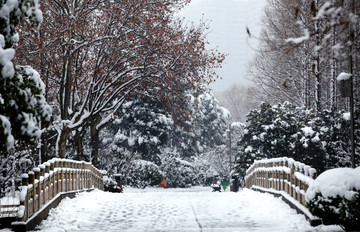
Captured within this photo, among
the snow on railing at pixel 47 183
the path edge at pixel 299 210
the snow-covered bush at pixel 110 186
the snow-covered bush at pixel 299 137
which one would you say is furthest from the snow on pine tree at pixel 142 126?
the path edge at pixel 299 210

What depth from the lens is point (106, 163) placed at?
144 ft

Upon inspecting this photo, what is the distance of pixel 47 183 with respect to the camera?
13.5 metres

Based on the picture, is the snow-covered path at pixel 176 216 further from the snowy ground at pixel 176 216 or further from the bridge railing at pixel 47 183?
the bridge railing at pixel 47 183

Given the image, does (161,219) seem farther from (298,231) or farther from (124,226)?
(298,231)

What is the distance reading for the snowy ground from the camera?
11.4m

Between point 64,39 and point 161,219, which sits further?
point 64,39

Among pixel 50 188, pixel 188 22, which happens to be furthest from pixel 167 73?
pixel 50 188

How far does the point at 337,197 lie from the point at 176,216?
186 inches

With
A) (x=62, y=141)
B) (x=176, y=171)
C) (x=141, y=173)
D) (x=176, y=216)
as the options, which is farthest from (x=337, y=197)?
(x=176, y=171)

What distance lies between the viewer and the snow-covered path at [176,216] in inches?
451

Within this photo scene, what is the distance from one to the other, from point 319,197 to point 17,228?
573cm

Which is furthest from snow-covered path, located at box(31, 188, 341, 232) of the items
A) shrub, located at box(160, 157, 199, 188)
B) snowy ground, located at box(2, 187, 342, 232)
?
shrub, located at box(160, 157, 199, 188)

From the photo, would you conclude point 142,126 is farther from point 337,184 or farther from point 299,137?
point 337,184

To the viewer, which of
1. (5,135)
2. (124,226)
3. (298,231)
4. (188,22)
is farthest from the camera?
(188,22)
